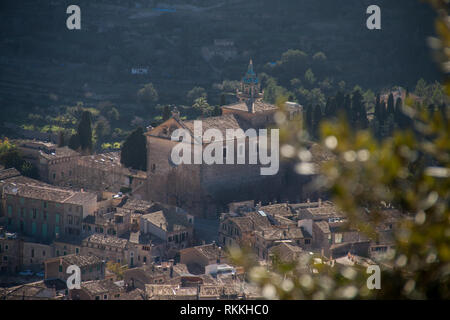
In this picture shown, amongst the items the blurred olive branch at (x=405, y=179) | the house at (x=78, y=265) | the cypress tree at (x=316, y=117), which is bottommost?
the house at (x=78, y=265)

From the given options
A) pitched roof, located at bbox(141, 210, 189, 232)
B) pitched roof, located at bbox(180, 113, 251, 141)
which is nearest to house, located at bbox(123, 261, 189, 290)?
pitched roof, located at bbox(141, 210, 189, 232)

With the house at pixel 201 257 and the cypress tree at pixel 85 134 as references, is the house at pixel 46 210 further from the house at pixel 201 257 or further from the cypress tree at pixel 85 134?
the cypress tree at pixel 85 134

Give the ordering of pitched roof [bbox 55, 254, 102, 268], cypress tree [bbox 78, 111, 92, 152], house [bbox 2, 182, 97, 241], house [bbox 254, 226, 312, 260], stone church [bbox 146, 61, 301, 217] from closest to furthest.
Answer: pitched roof [bbox 55, 254, 102, 268]
house [bbox 254, 226, 312, 260]
house [bbox 2, 182, 97, 241]
stone church [bbox 146, 61, 301, 217]
cypress tree [bbox 78, 111, 92, 152]

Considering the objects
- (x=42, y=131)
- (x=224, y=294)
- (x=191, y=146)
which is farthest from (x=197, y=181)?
(x=42, y=131)

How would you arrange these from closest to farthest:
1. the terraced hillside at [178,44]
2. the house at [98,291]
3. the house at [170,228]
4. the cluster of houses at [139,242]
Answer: the house at [98,291] < the cluster of houses at [139,242] < the house at [170,228] < the terraced hillside at [178,44]

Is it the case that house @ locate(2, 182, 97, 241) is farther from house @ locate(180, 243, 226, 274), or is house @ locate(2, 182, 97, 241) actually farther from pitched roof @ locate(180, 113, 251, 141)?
house @ locate(180, 243, 226, 274)

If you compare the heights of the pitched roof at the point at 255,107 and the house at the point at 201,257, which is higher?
the pitched roof at the point at 255,107

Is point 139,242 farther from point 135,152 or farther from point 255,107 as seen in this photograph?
point 255,107

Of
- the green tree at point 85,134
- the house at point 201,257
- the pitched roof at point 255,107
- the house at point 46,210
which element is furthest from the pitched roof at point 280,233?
the green tree at point 85,134
